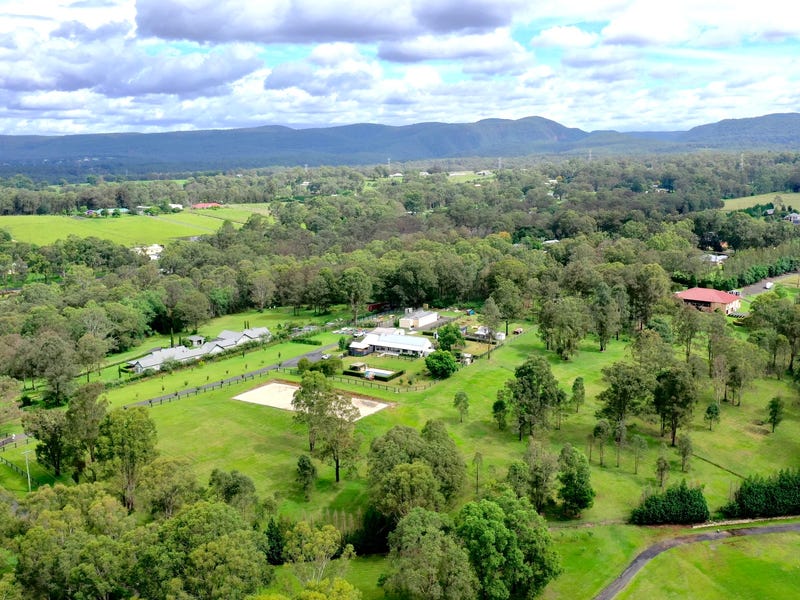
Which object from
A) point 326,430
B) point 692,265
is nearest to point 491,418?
point 326,430

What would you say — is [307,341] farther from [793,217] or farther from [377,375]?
[793,217]

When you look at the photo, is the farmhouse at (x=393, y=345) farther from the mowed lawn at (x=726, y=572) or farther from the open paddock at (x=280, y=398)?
the mowed lawn at (x=726, y=572)

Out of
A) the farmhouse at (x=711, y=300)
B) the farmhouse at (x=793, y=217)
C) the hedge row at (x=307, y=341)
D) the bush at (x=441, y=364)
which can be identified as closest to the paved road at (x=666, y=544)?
the bush at (x=441, y=364)

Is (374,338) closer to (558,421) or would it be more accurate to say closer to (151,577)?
(558,421)

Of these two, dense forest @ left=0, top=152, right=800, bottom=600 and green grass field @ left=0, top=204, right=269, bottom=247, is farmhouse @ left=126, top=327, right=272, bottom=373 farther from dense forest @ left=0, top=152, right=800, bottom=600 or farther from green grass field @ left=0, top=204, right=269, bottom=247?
green grass field @ left=0, top=204, right=269, bottom=247

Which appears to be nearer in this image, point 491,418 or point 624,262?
point 491,418

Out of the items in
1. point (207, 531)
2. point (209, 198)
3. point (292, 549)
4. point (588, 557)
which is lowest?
point (588, 557)

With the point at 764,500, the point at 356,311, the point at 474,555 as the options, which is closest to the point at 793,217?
the point at 356,311
